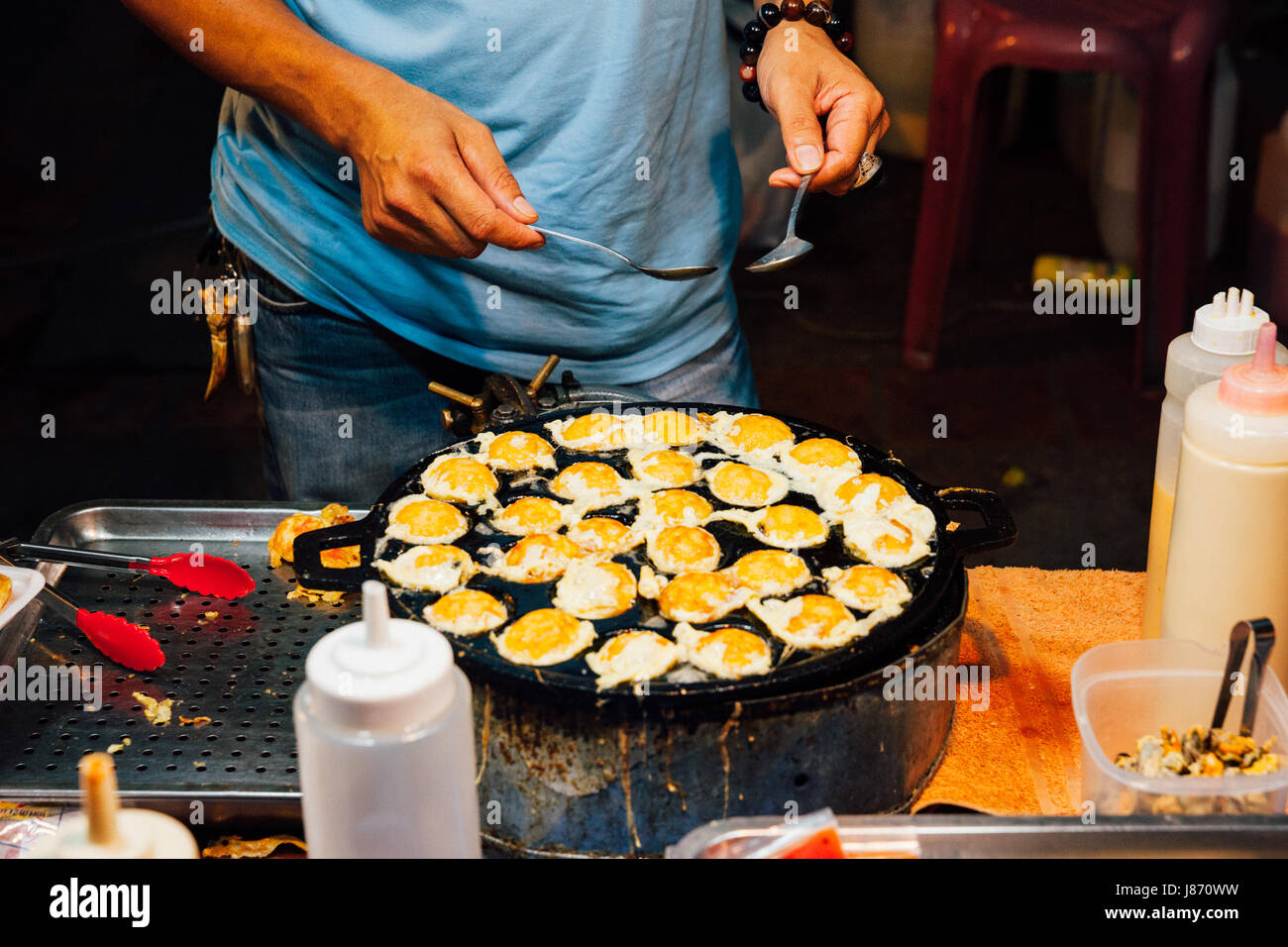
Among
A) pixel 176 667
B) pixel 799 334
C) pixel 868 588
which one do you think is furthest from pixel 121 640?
pixel 799 334

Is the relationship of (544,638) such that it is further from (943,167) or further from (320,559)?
(943,167)

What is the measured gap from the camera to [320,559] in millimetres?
1854

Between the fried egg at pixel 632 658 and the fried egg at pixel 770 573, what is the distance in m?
0.18

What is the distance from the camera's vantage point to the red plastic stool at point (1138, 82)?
4.66 meters

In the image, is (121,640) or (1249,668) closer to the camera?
(1249,668)

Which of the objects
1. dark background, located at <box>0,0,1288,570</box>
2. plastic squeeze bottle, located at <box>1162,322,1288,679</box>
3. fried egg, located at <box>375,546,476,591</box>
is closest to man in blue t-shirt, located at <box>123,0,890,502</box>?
fried egg, located at <box>375,546,476,591</box>

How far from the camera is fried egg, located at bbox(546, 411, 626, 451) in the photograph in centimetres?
213

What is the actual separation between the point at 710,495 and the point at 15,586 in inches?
40.3

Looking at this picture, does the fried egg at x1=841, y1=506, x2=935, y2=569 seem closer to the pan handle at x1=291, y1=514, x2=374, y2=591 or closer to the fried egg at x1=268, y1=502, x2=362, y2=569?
the pan handle at x1=291, y1=514, x2=374, y2=591

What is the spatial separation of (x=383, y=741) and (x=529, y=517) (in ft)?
2.61

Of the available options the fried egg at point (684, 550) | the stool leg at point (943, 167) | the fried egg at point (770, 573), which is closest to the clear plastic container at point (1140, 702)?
the fried egg at point (770, 573)

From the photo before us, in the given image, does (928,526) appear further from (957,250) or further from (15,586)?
(957,250)

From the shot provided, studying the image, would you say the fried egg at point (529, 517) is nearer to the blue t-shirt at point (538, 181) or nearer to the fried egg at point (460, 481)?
the fried egg at point (460, 481)
